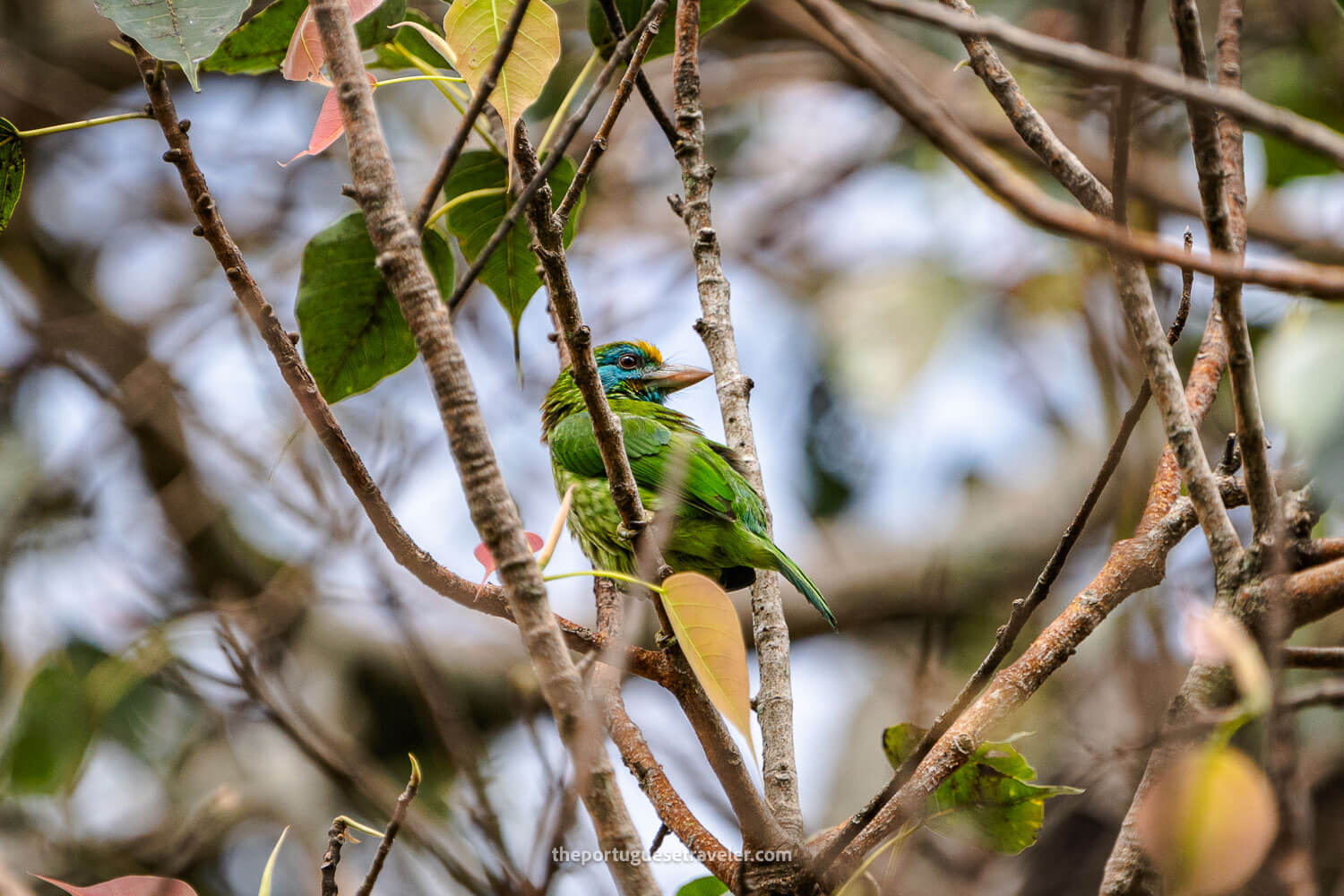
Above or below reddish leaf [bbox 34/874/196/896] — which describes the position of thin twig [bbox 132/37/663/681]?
above

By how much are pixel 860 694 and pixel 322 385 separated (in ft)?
15.5

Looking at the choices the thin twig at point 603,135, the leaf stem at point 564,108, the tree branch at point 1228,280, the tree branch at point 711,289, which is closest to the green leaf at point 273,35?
the leaf stem at point 564,108

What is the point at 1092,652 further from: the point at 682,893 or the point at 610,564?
the point at 682,893

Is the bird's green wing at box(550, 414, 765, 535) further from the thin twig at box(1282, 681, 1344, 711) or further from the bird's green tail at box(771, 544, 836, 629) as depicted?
the thin twig at box(1282, 681, 1344, 711)

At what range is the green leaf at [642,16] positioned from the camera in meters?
2.24

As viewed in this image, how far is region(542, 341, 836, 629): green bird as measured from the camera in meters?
2.97

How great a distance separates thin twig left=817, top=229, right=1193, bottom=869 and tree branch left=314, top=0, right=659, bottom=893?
0.65m

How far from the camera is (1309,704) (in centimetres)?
93

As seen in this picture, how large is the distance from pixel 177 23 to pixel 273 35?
525 mm

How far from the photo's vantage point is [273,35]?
2088mm

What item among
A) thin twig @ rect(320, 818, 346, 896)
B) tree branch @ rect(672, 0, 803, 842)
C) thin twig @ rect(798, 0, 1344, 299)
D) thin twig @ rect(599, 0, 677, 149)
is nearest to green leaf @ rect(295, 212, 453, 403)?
thin twig @ rect(599, 0, 677, 149)

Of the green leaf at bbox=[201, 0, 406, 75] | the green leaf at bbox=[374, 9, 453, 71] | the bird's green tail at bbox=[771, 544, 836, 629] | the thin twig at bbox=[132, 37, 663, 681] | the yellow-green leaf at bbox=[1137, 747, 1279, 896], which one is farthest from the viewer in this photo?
the bird's green tail at bbox=[771, 544, 836, 629]

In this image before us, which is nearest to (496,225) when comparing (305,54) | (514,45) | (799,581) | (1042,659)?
(305,54)

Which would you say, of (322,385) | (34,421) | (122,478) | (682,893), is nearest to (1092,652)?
(682,893)
